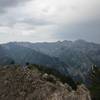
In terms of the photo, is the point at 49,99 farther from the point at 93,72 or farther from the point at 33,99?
the point at 93,72

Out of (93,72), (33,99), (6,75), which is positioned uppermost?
(6,75)

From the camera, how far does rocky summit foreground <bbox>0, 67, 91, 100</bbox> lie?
72500mm

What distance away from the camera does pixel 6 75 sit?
79.1 metres

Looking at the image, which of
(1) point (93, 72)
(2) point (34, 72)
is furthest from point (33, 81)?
(1) point (93, 72)

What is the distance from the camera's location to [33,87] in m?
74.8

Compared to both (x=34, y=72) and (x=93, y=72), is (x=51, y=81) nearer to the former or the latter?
(x=34, y=72)

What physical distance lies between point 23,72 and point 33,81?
423cm

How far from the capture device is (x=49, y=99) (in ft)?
236

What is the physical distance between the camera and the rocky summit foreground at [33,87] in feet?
238

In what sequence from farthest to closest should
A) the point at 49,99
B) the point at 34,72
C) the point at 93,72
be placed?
the point at 93,72, the point at 34,72, the point at 49,99

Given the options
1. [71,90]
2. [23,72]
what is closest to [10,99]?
[23,72]

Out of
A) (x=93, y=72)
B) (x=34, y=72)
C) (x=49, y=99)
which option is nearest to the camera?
(x=49, y=99)

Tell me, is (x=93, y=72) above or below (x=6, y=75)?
below

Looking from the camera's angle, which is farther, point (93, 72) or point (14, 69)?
point (93, 72)
